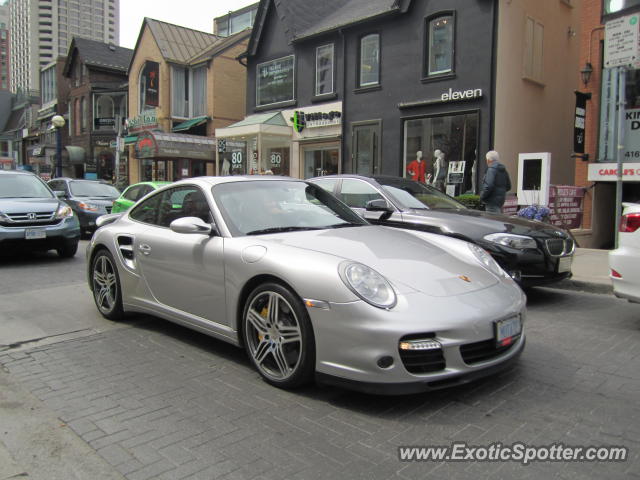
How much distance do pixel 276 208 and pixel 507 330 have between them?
203 centimetres

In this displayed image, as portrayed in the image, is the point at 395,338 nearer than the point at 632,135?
Yes

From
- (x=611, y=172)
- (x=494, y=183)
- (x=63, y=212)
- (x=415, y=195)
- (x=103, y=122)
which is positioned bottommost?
(x=63, y=212)

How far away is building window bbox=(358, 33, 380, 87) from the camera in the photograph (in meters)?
17.0

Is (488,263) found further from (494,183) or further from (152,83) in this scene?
(152,83)

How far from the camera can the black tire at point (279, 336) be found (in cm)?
330

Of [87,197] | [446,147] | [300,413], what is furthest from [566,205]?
[87,197]

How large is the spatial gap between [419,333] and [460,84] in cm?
1306

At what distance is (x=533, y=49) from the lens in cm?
1521

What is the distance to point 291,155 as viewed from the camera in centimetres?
2027

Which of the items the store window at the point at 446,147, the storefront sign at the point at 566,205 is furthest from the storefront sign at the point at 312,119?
the storefront sign at the point at 566,205

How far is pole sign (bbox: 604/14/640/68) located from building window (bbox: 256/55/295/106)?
1345 centimetres

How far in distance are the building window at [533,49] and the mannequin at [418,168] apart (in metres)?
3.68

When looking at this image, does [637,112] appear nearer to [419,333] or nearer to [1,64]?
[419,333]

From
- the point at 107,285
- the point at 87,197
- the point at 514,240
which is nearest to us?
the point at 107,285
